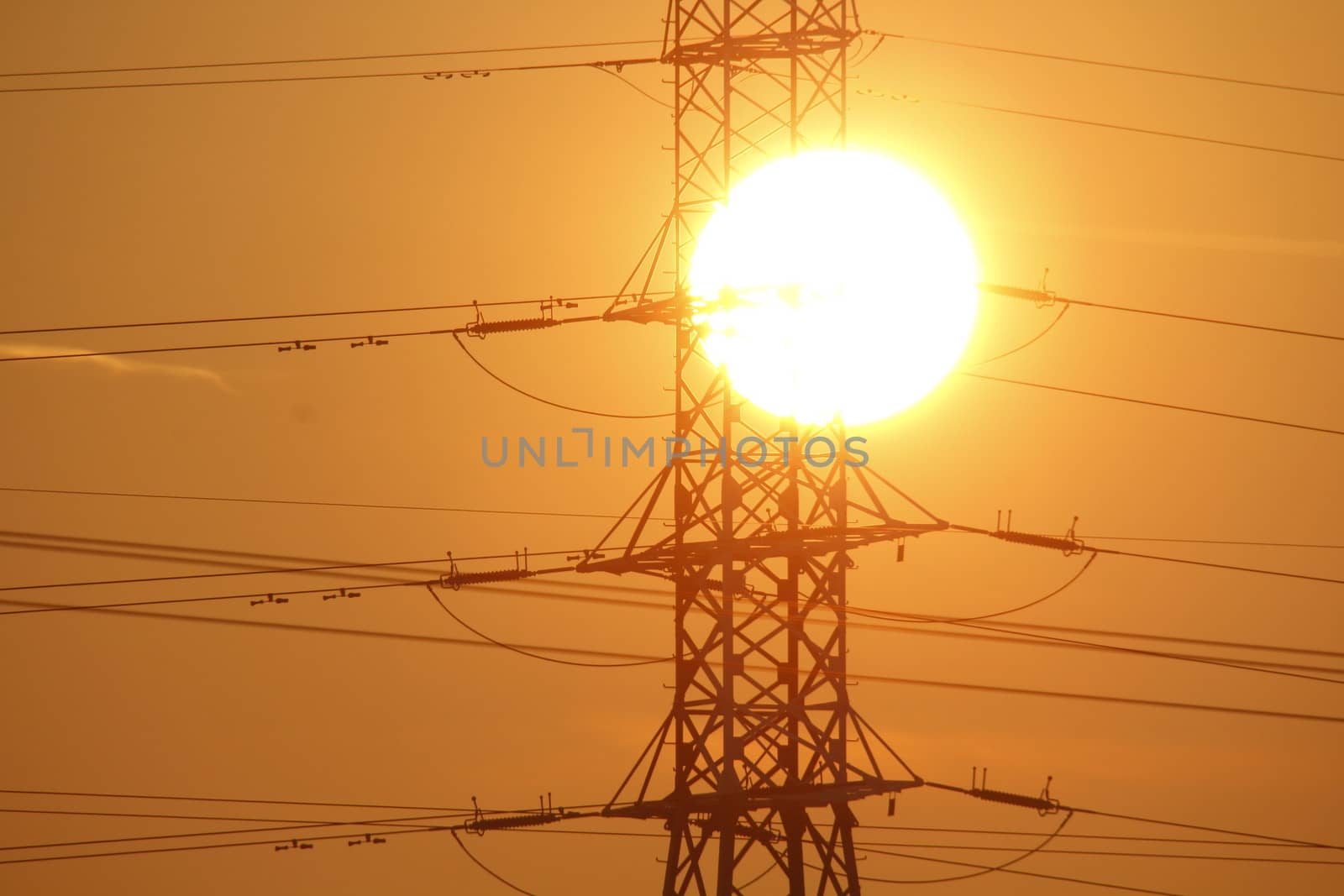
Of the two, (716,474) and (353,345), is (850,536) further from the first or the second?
(353,345)

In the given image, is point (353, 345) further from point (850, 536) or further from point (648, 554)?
point (850, 536)

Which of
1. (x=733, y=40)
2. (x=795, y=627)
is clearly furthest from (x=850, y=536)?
(x=733, y=40)

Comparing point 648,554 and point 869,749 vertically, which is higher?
point 648,554

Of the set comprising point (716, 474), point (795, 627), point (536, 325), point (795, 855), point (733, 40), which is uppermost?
point (733, 40)

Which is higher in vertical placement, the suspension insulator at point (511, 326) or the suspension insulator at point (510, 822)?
the suspension insulator at point (511, 326)

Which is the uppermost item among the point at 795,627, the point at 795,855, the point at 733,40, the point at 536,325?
the point at 733,40

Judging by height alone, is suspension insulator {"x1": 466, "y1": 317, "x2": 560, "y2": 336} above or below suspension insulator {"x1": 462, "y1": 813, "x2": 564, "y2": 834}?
above

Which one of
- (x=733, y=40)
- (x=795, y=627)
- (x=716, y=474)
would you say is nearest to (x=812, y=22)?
(x=733, y=40)

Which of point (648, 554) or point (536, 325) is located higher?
point (536, 325)
